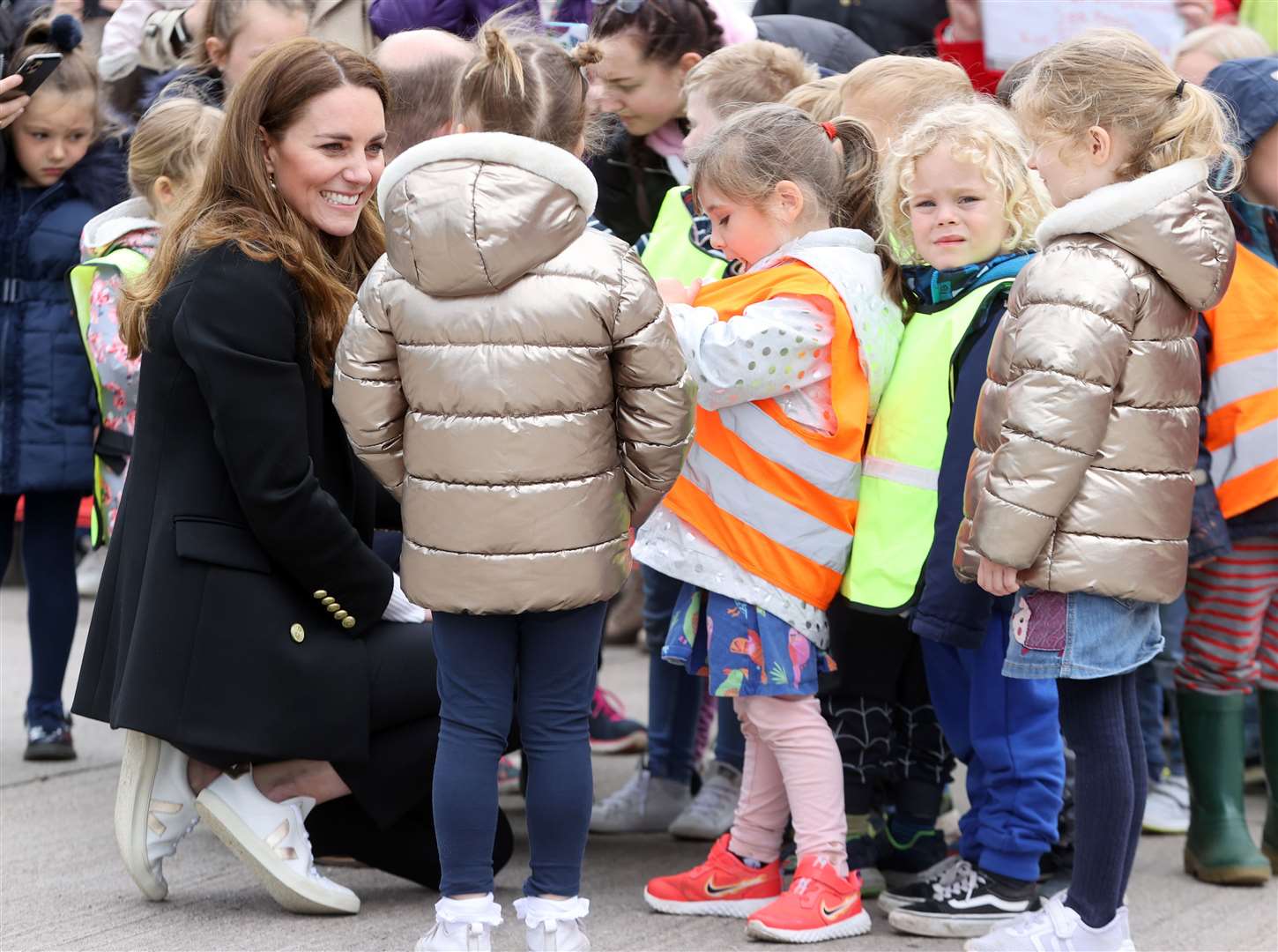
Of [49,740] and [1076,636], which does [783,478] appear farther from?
[49,740]

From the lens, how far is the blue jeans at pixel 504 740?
2.94 metres

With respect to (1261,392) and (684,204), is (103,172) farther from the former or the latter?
(1261,392)

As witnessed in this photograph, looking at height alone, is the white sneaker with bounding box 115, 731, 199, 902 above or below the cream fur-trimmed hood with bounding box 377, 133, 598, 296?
below

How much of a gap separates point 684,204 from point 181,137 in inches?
47.8

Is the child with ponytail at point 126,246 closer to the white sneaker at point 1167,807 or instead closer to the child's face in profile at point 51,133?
the child's face in profile at point 51,133

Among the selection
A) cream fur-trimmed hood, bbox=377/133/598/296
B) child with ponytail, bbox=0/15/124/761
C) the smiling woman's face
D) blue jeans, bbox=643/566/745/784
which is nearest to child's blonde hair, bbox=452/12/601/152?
the smiling woman's face

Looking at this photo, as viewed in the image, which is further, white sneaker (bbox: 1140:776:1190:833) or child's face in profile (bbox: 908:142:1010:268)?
white sneaker (bbox: 1140:776:1190:833)

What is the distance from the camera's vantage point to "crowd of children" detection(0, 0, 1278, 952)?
9.39 ft

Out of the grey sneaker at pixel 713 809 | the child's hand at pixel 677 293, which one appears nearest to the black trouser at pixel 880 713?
the grey sneaker at pixel 713 809

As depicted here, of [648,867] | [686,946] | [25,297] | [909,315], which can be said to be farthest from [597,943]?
[25,297]

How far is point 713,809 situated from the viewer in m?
4.07

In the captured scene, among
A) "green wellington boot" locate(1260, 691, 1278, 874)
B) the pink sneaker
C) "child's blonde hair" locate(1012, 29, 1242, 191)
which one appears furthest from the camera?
the pink sneaker

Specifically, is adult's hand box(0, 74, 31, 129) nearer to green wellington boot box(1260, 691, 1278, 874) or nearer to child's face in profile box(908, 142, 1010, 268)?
child's face in profile box(908, 142, 1010, 268)

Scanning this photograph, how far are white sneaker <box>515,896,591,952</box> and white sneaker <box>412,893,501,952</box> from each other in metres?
0.06
